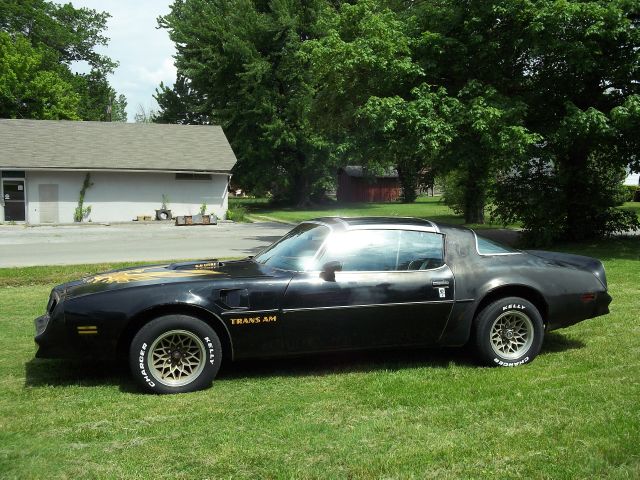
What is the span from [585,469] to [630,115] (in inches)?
468

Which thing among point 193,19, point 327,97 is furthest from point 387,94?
point 193,19

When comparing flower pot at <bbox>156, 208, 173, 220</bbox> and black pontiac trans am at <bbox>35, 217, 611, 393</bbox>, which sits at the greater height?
flower pot at <bbox>156, 208, 173, 220</bbox>

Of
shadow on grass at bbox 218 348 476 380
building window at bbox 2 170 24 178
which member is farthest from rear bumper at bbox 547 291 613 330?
building window at bbox 2 170 24 178

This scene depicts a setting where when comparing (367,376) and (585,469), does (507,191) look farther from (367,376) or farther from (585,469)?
(585,469)

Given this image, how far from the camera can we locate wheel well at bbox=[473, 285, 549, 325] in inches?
217

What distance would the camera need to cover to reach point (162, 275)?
5309mm

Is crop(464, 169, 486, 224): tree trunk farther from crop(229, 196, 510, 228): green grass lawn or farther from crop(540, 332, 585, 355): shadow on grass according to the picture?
crop(540, 332, 585, 355): shadow on grass

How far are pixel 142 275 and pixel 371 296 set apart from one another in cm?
206

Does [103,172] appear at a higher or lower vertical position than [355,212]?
higher

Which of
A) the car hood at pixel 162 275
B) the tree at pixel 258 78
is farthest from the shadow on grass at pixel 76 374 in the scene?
the tree at pixel 258 78

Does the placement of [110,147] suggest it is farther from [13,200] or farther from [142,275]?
[142,275]

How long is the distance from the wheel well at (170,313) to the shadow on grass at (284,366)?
393 mm

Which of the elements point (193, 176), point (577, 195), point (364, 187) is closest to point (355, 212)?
point (193, 176)

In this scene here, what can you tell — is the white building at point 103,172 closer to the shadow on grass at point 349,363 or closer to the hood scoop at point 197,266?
the hood scoop at point 197,266
